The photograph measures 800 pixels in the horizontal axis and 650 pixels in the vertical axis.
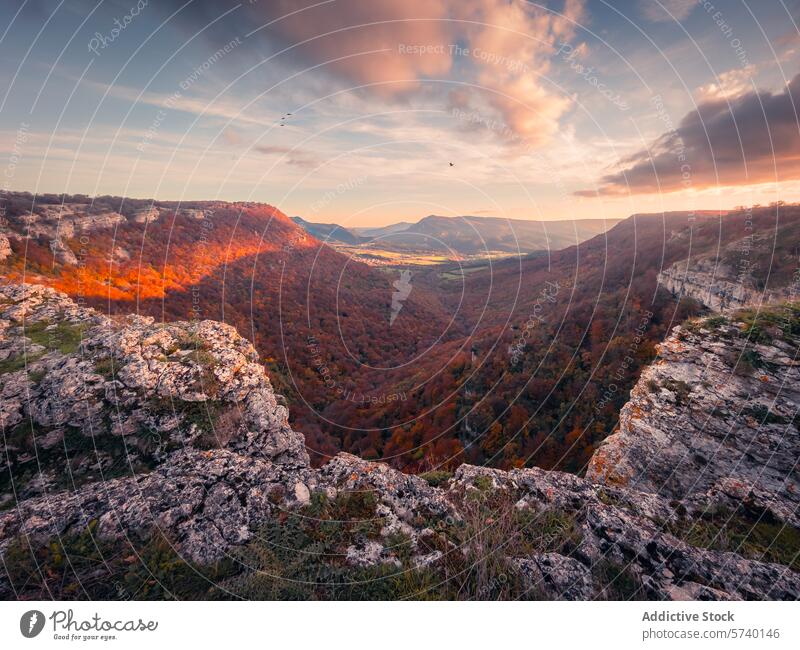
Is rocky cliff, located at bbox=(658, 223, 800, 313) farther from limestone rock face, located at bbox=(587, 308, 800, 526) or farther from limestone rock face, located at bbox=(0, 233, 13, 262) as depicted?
limestone rock face, located at bbox=(0, 233, 13, 262)

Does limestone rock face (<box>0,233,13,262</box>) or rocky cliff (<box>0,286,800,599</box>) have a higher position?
limestone rock face (<box>0,233,13,262</box>)

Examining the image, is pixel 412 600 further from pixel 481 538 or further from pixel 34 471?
pixel 34 471

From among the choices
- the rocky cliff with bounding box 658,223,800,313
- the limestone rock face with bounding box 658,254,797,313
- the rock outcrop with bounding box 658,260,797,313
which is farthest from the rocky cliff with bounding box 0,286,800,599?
the rocky cliff with bounding box 658,223,800,313

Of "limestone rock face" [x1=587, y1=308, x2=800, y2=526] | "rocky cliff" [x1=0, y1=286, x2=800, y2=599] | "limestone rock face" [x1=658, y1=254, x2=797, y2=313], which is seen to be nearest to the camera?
"rocky cliff" [x1=0, y1=286, x2=800, y2=599]

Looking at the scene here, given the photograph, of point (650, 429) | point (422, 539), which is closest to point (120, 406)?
point (422, 539)

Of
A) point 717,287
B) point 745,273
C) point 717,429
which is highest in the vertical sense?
point 745,273

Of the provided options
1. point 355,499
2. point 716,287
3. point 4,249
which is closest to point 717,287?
point 716,287

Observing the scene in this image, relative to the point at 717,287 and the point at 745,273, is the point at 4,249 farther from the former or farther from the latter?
the point at 745,273

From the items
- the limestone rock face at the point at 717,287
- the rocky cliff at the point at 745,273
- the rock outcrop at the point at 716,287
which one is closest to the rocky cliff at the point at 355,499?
the rock outcrop at the point at 716,287
